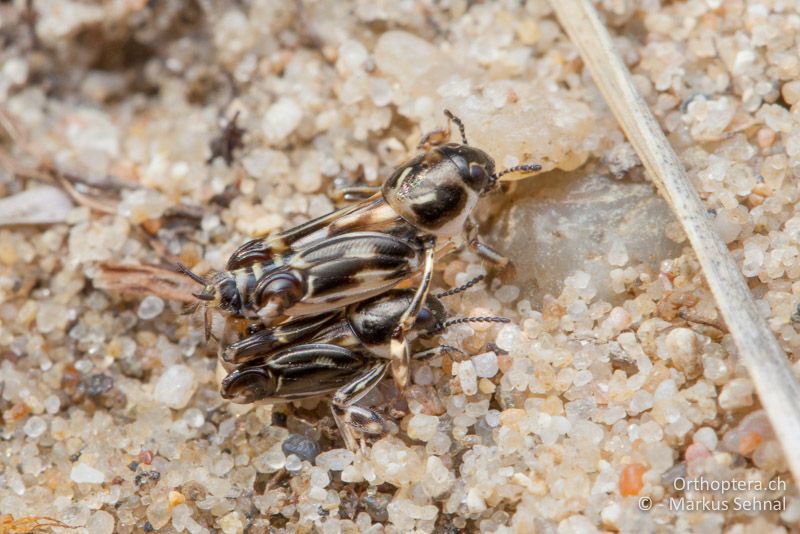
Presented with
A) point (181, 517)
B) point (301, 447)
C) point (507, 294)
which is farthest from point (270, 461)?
point (507, 294)

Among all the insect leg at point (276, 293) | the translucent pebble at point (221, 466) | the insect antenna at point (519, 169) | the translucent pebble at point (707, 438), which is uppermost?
the insect leg at point (276, 293)

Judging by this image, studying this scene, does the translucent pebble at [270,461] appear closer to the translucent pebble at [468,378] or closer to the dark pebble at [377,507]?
the dark pebble at [377,507]

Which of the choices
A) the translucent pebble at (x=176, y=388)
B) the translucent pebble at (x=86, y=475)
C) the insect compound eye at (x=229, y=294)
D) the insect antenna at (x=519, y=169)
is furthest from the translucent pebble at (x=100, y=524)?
the insect antenna at (x=519, y=169)

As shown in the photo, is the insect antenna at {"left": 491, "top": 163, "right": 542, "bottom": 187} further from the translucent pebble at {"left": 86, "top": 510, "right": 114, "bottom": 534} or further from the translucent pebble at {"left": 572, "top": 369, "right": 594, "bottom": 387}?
the translucent pebble at {"left": 86, "top": 510, "right": 114, "bottom": 534}

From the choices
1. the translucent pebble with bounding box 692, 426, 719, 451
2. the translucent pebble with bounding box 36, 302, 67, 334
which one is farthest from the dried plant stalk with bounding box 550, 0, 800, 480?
the translucent pebble with bounding box 36, 302, 67, 334

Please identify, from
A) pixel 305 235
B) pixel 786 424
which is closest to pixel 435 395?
pixel 305 235

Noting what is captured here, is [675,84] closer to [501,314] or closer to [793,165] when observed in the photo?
[793,165]
